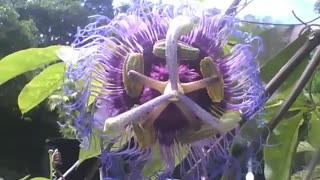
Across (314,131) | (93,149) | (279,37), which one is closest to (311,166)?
(314,131)

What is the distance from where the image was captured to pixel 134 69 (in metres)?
0.42

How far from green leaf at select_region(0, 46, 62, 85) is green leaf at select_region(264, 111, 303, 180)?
0.21 meters

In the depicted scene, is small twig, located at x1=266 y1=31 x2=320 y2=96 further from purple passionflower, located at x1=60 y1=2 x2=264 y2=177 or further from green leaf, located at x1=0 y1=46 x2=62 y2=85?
green leaf, located at x1=0 y1=46 x2=62 y2=85

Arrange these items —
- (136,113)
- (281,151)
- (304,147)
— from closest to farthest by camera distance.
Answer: (136,113)
(281,151)
(304,147)

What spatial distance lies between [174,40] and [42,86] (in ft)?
0.67

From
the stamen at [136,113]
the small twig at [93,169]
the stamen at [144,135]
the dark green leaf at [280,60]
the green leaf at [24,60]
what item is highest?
the green leaf at [24,60]

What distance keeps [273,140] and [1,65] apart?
0.26m

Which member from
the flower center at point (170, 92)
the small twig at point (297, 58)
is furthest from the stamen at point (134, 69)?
the small twig at point (297, 58)

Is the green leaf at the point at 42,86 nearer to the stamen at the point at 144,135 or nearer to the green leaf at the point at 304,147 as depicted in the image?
the stamen at the point at 144,135

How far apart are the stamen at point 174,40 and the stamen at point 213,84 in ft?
0.08

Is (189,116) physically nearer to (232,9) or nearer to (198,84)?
(198,84)

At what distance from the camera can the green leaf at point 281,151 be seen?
601 millimetres

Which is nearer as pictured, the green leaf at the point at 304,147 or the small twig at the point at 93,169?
the small twig at the point at 93,169

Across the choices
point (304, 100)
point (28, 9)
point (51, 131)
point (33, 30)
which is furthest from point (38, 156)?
point (304, 100)
